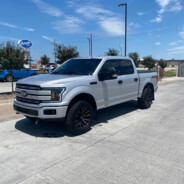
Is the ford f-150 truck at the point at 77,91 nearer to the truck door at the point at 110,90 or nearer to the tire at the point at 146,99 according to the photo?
the truck door at the point at 110,90

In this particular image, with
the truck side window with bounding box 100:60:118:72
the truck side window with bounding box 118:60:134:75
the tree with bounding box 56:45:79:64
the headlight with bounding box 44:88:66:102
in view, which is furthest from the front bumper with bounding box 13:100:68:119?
the tree with bounding box 56:45:79:64

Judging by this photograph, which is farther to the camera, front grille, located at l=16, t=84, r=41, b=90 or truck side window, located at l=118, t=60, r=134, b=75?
truck side window, located at l=118, t=60, r=134, b=75

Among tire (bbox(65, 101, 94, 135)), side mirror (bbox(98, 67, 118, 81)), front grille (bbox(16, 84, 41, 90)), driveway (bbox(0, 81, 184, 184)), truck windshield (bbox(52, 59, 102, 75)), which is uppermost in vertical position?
truck windshield (bbox(52, 59, 102, 75))

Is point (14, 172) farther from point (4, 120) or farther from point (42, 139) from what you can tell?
point (4, 120)

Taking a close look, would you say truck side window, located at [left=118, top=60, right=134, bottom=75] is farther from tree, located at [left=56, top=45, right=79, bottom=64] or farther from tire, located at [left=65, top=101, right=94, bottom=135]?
tree, located at [left=56, top=45, right=79, bottom=64]

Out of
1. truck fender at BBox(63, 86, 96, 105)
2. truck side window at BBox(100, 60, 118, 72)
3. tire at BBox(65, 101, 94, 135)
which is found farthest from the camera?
truck side window at BBox(100, 60, 118, 72)

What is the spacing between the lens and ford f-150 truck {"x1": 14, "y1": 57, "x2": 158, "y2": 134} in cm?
399

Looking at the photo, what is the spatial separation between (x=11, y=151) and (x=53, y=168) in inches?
44.5

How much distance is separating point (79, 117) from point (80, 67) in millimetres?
1508

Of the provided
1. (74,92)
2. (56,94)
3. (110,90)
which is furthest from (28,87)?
(110,90)

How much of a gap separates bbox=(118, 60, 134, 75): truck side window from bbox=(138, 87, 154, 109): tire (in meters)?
1.14

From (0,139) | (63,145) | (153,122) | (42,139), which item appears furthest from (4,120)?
(153,122)

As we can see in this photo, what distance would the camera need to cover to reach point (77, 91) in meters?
4.27

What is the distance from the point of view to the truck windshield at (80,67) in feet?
16.4
